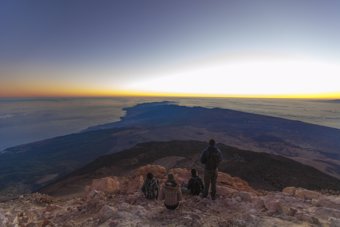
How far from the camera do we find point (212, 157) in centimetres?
734

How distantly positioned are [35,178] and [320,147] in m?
77.6

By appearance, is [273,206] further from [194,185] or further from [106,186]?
[106,186]

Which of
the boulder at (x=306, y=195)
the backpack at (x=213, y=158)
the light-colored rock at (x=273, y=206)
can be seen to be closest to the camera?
the light-colored rock at (x=273, y=206)

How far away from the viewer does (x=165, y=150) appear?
3462 cm

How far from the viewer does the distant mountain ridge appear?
5469 centimetres

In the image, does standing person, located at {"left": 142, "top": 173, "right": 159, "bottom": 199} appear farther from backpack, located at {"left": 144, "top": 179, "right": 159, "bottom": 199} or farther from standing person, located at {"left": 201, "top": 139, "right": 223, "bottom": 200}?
standing person, located at {"left": 201, "top": 139, "right": 223, "bottom": 200}

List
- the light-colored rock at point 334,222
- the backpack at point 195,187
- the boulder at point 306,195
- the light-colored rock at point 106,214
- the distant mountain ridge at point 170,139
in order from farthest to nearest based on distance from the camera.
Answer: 1. the distant mountain ridge at point 170,139
2. the boulder at point 306,195
3. the backpack at point 195,187
4. the light-colored rock at point 106,214
5. the light-colored rock at point 334,222

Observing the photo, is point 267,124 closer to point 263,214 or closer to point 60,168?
point 60,168

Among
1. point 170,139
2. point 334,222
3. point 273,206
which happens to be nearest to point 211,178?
point 273,206

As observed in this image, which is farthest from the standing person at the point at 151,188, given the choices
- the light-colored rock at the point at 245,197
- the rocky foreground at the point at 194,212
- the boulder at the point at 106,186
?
the light-colored rock at the point at 245,197

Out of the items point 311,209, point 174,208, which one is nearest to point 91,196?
point 174,208

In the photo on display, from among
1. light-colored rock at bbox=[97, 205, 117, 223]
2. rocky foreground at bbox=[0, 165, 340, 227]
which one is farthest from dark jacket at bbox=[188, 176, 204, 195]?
light-colored rock at bbox=[97, 205, 117, 223]

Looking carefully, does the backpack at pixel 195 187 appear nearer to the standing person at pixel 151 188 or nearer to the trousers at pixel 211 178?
the trousers at pixel 211 178

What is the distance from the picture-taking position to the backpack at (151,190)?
7.77 m
